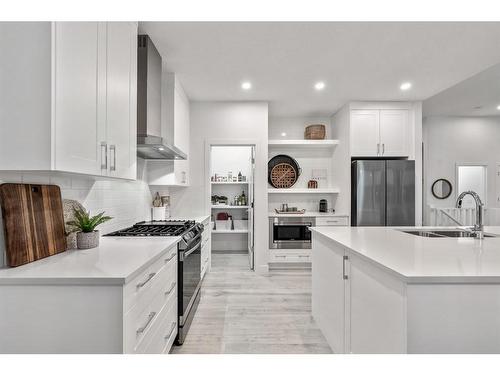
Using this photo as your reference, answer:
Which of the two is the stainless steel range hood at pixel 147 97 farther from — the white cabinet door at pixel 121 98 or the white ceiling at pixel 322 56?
the white cabinet door at pixel 121 98

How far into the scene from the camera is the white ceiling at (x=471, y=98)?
148 inches

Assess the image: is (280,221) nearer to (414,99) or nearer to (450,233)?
(450,233)

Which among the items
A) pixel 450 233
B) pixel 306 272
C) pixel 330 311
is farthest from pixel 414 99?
pixel 330 311

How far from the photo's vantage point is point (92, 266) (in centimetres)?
131

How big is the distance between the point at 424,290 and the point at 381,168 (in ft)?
10.4

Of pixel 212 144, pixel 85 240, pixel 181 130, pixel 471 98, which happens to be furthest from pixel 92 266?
pixel 471 98

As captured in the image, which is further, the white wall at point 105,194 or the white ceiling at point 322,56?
the white ceiling at point 322,56

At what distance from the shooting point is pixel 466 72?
3197mm

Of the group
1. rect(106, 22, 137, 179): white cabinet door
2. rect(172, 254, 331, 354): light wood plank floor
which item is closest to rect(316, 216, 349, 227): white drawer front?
rect(172, 254, 331, 354): light wood plank floor

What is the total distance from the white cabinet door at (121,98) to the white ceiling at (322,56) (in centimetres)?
49

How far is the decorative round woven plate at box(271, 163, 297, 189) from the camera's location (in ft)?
16.3

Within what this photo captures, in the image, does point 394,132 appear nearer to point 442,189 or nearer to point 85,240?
point 442,189

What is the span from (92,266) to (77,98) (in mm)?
777

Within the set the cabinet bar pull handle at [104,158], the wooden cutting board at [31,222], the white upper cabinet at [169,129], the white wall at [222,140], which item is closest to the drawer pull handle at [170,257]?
the wooden cutting board at [31,222]
